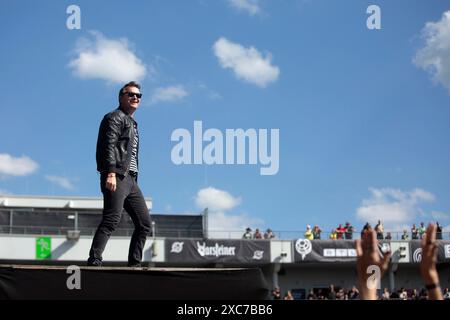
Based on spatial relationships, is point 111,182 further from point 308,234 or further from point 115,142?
point 308,234

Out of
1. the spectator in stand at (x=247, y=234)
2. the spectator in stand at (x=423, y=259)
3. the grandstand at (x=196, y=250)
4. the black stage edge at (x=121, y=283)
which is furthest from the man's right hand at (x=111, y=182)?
the spectator in stand at (x=247, y=234)

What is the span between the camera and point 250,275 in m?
5.87

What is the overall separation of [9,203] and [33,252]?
1090 cm

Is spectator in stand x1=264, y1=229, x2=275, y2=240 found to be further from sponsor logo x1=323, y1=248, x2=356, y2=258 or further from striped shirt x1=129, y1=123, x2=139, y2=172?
striped shirt x1=129, y1=123, x2=139, y2=172

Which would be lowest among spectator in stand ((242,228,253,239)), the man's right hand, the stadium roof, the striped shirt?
the man's right hand

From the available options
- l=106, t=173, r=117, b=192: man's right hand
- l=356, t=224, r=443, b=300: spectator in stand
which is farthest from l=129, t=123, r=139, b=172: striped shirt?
l=356, t=224, r=443, b=300: spectator in stand

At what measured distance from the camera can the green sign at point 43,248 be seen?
31703mm

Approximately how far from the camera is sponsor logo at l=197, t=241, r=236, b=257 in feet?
109

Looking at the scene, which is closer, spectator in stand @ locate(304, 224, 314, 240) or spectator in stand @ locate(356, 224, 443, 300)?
spectator in stand @ locate(356, 224, 443, 300)

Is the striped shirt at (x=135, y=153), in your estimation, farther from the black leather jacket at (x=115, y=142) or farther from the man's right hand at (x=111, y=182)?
the man's right hand at (x=111, y=182)

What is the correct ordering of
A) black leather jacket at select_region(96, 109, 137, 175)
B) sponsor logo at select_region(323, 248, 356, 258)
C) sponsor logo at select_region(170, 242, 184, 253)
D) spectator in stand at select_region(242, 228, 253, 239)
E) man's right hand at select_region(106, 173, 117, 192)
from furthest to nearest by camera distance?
1. spectator in stand at select_region(242, 228, 253, 239)
2. sponsor logo at select_region(323, 248, 356, 258)
3. sponsor logo at select_region(170, 242, 184, 253)
4. black leather jacket at select_region(96, 109, 137, 175)
5. man's right hand at select_region(106, 173, 117, 192)

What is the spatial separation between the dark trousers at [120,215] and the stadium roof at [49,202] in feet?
115

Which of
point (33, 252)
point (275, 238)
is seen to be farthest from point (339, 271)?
point (33, 252)

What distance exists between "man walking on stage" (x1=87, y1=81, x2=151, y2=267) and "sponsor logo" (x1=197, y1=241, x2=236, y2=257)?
87.5ft
